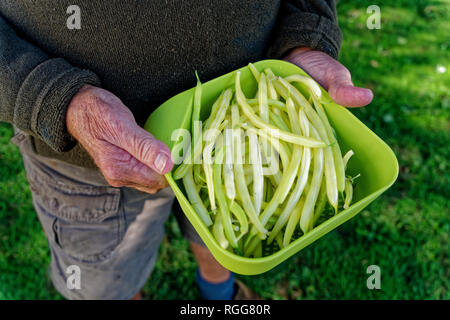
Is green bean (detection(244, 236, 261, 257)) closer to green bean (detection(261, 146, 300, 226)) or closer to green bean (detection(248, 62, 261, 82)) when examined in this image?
green bean (detection(261, 146, 300, 226))

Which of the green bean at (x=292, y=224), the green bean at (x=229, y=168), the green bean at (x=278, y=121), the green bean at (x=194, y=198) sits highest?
the green bean at (x=278, y=121)

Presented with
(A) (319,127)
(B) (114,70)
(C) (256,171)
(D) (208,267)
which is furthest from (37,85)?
(D) (208,267)

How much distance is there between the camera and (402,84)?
424 centimetres

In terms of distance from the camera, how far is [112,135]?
156 cm

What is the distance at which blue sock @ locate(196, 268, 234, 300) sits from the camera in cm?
284

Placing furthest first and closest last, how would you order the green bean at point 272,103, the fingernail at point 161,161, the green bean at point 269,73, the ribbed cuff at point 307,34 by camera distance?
the ribbed cuff at point 307,34
the green bean at point 269,73
the green bean at point 272,103
the fingernail at point 161,161

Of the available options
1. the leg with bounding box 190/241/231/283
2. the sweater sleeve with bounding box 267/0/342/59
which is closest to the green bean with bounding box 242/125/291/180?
the sweater sleeve with bounding box 267/0/342/59

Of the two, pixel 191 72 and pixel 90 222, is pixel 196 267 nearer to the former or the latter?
pixel 90 222

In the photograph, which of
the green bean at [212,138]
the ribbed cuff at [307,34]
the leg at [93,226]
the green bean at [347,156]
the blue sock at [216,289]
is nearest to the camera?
the green bean at [212,138]

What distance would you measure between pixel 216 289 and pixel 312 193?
5.20 ft

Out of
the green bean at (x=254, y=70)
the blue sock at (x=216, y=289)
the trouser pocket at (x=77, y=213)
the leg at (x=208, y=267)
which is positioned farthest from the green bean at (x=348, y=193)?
the blue sock at (x=216, y=289)

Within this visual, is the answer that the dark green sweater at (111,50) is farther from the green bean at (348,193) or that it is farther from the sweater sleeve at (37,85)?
the green bean at (348,193)

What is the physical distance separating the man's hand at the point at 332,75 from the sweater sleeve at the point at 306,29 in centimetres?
5

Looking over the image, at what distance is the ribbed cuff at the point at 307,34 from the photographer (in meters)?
1.97
